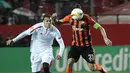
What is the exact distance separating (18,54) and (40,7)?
415cm

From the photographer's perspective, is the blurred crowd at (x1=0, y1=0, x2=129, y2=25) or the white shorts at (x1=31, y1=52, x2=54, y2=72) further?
the blurred crowd at (x1=0, y1=0, x2=129, y2=25)

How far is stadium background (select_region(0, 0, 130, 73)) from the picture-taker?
18.2 m

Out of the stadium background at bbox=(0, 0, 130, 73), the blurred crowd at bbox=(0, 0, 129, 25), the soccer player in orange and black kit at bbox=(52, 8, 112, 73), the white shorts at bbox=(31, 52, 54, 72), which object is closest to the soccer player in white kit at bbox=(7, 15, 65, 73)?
the white shorts at bbox=(31, 52, 54, 72)

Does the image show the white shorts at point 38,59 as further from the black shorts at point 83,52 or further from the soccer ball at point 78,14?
the soccer ball at point 78,14

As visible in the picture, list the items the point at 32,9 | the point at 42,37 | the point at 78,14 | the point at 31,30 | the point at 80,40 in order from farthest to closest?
the point at 32,9
the point at 80,40
the point at 78,14
the point at 42,37
the point at 31,30

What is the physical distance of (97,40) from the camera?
2194cm

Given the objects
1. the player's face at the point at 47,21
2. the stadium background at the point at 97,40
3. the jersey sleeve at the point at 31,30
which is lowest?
the stadium background at the point at 97,40

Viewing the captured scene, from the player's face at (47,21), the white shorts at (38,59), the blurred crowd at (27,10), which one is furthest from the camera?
the blurred crowd at (27,10)

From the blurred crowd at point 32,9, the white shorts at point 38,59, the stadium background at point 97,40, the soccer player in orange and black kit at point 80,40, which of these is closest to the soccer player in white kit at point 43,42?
the white shorts at point 38,59

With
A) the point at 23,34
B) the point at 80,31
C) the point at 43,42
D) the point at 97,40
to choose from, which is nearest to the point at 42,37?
the point at 43,42

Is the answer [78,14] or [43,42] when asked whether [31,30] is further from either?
[78,14]

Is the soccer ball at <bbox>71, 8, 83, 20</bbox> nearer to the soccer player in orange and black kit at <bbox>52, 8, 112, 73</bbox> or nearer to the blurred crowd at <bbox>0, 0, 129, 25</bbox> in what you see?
the soccer player in orange and black kit at <bbox>52, 8, 112, 73</bbox>

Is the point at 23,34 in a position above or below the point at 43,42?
above

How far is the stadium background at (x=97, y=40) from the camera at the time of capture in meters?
18.2
